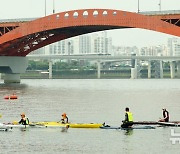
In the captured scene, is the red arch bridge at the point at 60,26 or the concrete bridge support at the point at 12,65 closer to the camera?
the red arch bridge at the point at 60,26

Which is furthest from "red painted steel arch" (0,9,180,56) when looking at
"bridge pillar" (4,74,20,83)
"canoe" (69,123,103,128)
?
"canoe" (69,123,103,128)

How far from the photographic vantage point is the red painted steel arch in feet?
362

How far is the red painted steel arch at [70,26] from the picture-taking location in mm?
110456

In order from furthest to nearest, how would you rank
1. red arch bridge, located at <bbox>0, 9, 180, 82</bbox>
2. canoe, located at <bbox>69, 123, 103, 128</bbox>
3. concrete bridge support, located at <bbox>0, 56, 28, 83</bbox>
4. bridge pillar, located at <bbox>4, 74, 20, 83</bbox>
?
bridge pillar, located at <bbox>4, 74, 20, 83</bbox>, concrete bridge support, located at <bbox>0, 56, 28, 83</bbox>, red arch bridge, located at <bbox>0, 9, 180, 82</bbox>, canoe, located at <bbox>69, 123, 103, 128</bbox>

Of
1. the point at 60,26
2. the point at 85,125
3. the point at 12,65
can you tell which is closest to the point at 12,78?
the point at 12,65

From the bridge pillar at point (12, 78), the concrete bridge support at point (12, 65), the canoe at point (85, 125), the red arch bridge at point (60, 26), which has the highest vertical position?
the red arch bridge at point (60, 26)

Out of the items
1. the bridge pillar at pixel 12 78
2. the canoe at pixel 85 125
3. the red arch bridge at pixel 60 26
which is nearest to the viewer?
the canoe at pixel 85 125

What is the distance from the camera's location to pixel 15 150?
42000mm

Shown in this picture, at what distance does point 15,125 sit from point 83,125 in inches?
228

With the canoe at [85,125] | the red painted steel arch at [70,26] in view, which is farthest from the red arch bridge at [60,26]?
the canoe at [85,125]

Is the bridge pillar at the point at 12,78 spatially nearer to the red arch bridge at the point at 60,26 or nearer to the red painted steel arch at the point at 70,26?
the red arch bridge at the point at 60,26

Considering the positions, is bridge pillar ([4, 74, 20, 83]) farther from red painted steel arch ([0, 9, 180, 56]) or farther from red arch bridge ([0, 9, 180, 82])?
red painted steel arch ([0, 9, 180, 56])

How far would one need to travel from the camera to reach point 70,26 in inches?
4712

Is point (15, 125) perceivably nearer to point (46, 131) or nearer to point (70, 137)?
point (46, 131)
